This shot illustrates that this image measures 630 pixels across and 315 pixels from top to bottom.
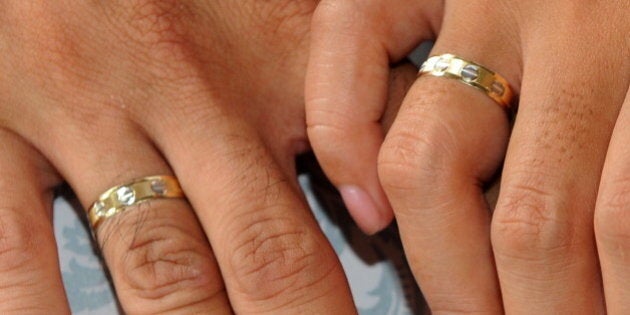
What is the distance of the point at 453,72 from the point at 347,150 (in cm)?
11

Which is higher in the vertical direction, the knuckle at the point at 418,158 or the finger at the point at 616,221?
the knuckle at the point at 418,158

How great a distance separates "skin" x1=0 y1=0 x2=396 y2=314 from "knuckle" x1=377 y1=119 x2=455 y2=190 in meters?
0.10

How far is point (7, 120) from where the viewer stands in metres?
0.85

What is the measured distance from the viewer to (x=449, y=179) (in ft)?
2.32

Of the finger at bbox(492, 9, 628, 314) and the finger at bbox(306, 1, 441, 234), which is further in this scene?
the finger at bbox(306, 1, 441, 234)

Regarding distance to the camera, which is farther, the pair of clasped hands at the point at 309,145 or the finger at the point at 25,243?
the finger at the point at 25,243

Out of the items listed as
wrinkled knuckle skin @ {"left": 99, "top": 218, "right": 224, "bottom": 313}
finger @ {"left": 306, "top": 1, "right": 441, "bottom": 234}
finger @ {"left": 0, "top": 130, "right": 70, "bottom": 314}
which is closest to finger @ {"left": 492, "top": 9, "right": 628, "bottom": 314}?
finger @ {"left": 306, "top": 1, "right": 441, "bottom": 234}

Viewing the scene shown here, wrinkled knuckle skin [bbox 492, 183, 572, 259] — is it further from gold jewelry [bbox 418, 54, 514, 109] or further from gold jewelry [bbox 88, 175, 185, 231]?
Answer: gold jewelry [bbox 88, 175, 185, 231]

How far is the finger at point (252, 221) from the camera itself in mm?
751

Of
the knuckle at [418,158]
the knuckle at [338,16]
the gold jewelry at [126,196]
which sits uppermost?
the knuckle at [338,16]

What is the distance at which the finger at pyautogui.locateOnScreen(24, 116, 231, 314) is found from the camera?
0.77 meters

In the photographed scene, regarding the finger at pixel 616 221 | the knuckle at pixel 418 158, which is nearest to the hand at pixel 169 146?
the knuckle at pixel 418 158

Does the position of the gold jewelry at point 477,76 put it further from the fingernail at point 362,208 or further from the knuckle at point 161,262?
the knuckle at point 161,262

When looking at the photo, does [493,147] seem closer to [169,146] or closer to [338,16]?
[338,16]
